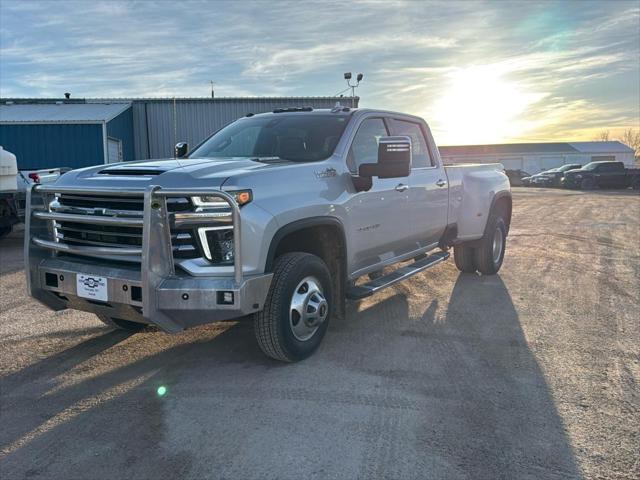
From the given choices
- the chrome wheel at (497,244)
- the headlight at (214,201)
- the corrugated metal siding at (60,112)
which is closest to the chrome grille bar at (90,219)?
the headlight at (214,201)

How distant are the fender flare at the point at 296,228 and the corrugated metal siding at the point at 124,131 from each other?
17.0 metres

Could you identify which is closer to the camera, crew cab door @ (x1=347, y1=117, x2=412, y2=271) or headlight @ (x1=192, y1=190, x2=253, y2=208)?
headlight @ (x1=192, y1=190, x2=253, y2=208)

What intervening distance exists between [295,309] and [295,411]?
850 millimetres

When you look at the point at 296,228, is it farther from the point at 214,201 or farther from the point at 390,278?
the point at 390,278

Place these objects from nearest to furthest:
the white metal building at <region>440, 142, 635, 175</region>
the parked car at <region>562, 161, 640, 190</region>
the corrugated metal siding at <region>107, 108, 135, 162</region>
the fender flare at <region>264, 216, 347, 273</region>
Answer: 1. the fender flare at <region>264, 216, 347, 273</region>
2. the corrugated metal siding at <region>107, 108, 135, 162</region>
3. the parked car at <region>562, 161, 640, 190</region>
4. the white metal building at <region>440, 142, 635, 175</region>

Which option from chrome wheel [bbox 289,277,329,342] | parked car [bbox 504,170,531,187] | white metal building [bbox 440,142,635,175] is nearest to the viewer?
chrome wheel [bbox 289,277,329,342]

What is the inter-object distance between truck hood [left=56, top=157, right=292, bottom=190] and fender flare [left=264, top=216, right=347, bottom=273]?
0.46m

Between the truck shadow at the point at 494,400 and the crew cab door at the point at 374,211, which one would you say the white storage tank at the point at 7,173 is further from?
the truck shadow at the point at 494,400

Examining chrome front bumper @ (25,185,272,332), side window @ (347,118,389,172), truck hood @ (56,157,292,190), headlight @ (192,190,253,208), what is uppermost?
side window @ (347,118,389,172)

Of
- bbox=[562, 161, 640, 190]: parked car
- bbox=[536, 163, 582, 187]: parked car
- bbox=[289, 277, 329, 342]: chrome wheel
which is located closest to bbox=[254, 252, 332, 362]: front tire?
bbox=[289, 277, 329, 342]: chrome wheel

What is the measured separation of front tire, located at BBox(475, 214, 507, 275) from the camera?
752 cm

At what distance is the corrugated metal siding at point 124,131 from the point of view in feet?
64.8

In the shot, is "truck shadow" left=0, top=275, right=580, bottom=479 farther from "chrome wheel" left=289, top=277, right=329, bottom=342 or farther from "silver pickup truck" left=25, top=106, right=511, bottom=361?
"silver pickup truck" left=25, top=106, right=511, bottom=361

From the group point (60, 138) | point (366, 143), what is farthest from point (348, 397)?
point (60, 138)
